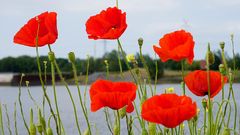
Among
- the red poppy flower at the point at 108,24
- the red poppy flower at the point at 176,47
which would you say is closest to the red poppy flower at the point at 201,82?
the red poppy flower at the point at 176,47

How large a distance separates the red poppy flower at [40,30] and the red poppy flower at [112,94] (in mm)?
143

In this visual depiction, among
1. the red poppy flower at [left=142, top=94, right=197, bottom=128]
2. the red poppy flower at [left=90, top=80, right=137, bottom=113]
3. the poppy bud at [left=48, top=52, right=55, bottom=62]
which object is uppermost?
the poppy bud at [left=48, top=52, right=55, bottom=62]

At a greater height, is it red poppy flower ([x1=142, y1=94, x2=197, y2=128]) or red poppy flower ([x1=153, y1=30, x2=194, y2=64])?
red poppy flower ([x1=153, y1=30, x2=194, y2=64])

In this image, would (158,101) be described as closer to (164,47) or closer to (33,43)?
(164,47)

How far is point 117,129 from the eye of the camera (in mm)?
943

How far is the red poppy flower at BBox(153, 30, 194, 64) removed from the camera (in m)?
0.92

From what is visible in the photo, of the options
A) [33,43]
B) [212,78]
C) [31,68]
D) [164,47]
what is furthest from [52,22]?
[31,68]

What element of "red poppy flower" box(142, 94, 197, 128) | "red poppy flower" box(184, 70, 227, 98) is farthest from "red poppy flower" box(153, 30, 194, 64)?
"red poppy flower" box(142, 94, 197, 128)

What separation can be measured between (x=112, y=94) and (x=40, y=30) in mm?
224

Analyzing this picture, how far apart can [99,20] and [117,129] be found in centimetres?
24

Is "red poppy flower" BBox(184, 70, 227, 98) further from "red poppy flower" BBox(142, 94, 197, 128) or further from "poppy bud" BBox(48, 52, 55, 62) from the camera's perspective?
"poppy bud" BBox(48, 52, 55, 62)

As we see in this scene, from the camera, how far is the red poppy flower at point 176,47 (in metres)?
0.92

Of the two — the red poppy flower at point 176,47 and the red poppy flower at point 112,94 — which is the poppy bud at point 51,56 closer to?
the red poppy flower at point 112,94

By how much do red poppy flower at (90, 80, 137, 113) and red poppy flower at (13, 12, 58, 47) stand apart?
5.6 inches
